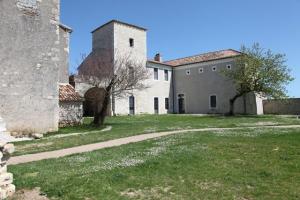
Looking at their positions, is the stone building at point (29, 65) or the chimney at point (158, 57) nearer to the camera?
the stone building at point (29, 65)

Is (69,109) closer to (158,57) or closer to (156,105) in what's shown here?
(156,105)

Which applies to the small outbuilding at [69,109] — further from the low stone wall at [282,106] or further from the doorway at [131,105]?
the low stone wall at [282,106]

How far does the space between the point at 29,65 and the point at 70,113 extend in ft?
16.8

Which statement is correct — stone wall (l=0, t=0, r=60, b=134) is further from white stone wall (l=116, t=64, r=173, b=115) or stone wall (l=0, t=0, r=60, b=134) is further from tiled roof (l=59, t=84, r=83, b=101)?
white stone wall (l=116, t=64, r=173, b=115)

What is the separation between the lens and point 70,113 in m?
22.0

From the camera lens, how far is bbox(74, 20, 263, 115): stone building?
118 ft

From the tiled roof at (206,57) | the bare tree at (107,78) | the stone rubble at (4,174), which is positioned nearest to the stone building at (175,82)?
the tiled roof at (206,57)

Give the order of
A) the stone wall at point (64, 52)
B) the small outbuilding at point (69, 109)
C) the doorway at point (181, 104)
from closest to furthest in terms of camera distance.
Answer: the small outbuilding at point (69, 109), the stone wall at point (64, 52), the doorway at point (181, 104)

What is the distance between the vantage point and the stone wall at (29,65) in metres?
17.1

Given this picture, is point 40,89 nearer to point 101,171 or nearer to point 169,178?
point 101,171

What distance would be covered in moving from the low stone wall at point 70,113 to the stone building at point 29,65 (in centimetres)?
237

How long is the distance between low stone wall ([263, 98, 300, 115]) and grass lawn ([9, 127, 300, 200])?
2951cm

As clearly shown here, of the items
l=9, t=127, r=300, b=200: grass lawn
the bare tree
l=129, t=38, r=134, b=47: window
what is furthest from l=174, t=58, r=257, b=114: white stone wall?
l=9, t=127, r=300, b=200: grass lawn

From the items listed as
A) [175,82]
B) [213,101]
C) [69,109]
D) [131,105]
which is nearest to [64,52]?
[69,109]
